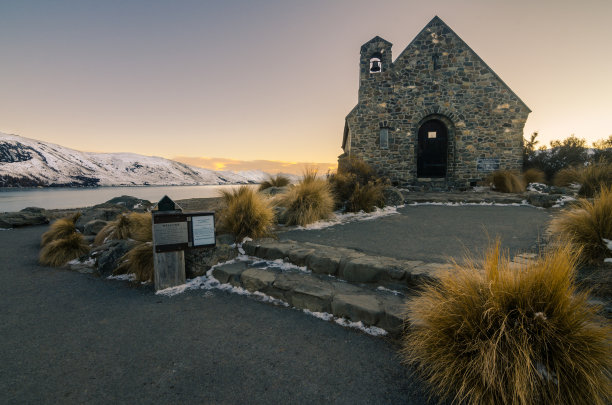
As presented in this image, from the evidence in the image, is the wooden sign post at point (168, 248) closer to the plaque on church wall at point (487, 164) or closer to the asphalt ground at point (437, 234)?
the asphalt ground at point (437, 234)

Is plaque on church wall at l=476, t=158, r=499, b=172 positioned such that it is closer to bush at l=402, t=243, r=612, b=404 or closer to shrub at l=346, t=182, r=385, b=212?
shrub at l=346, t=182, r=385, b=212

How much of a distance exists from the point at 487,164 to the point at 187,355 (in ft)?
45.7

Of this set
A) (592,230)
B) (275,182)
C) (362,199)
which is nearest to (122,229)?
(362,199)

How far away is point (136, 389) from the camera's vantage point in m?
1.83

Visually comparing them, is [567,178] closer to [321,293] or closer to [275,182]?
[275,182]

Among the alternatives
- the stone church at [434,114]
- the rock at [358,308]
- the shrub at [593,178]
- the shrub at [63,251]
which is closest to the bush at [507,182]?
the stone church at [434,114]

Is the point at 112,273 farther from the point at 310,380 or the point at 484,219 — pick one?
the point at 484,219

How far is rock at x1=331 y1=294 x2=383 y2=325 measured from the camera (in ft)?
8.18

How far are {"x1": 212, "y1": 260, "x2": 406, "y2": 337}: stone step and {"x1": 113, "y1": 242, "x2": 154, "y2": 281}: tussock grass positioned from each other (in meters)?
0.99

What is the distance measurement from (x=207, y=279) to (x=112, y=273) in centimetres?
183

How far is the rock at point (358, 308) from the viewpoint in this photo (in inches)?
98.2

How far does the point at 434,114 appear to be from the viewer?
40.2ft

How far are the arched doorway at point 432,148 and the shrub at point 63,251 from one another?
13.0 meters

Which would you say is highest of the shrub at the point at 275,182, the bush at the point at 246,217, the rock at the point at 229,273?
the shrub at the point at 275,182
